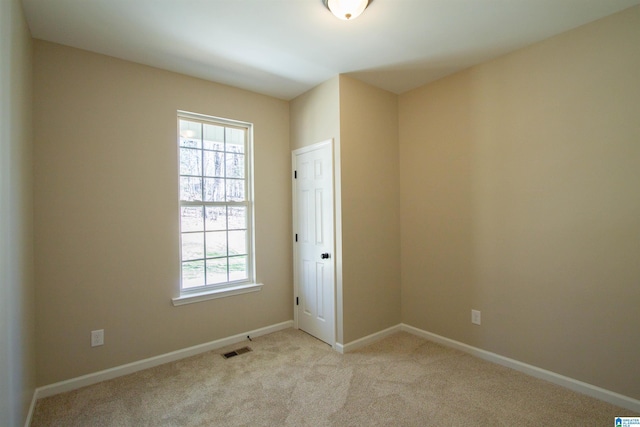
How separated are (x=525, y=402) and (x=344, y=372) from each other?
1.29 m

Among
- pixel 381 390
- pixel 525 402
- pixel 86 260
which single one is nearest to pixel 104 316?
pixel 86 260

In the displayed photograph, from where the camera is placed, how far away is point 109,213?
Answer: 2473mm

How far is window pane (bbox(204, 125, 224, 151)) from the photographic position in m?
3.06

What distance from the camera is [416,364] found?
2607 mm

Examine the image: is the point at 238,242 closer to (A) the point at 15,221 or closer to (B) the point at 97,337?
(B) the point at 97,337

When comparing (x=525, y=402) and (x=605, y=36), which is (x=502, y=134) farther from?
(x=525, y=402)

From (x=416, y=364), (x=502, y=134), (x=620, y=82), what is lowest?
(x=416, y=364)

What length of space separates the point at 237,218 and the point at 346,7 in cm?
220

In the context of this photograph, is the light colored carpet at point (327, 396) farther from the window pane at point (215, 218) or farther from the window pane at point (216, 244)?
the window pane at point (215, 218)

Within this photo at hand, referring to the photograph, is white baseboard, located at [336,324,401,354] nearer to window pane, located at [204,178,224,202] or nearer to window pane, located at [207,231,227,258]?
window pane, located at [207,231,227,258]

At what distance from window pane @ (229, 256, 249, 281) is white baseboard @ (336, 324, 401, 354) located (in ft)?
4.08

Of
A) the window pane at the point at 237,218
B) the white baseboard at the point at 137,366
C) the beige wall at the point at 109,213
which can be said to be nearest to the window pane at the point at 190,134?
the beige wall at the point at 109,213

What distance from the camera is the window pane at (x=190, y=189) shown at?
2909mm

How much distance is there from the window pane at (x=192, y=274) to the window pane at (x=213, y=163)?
917mm
